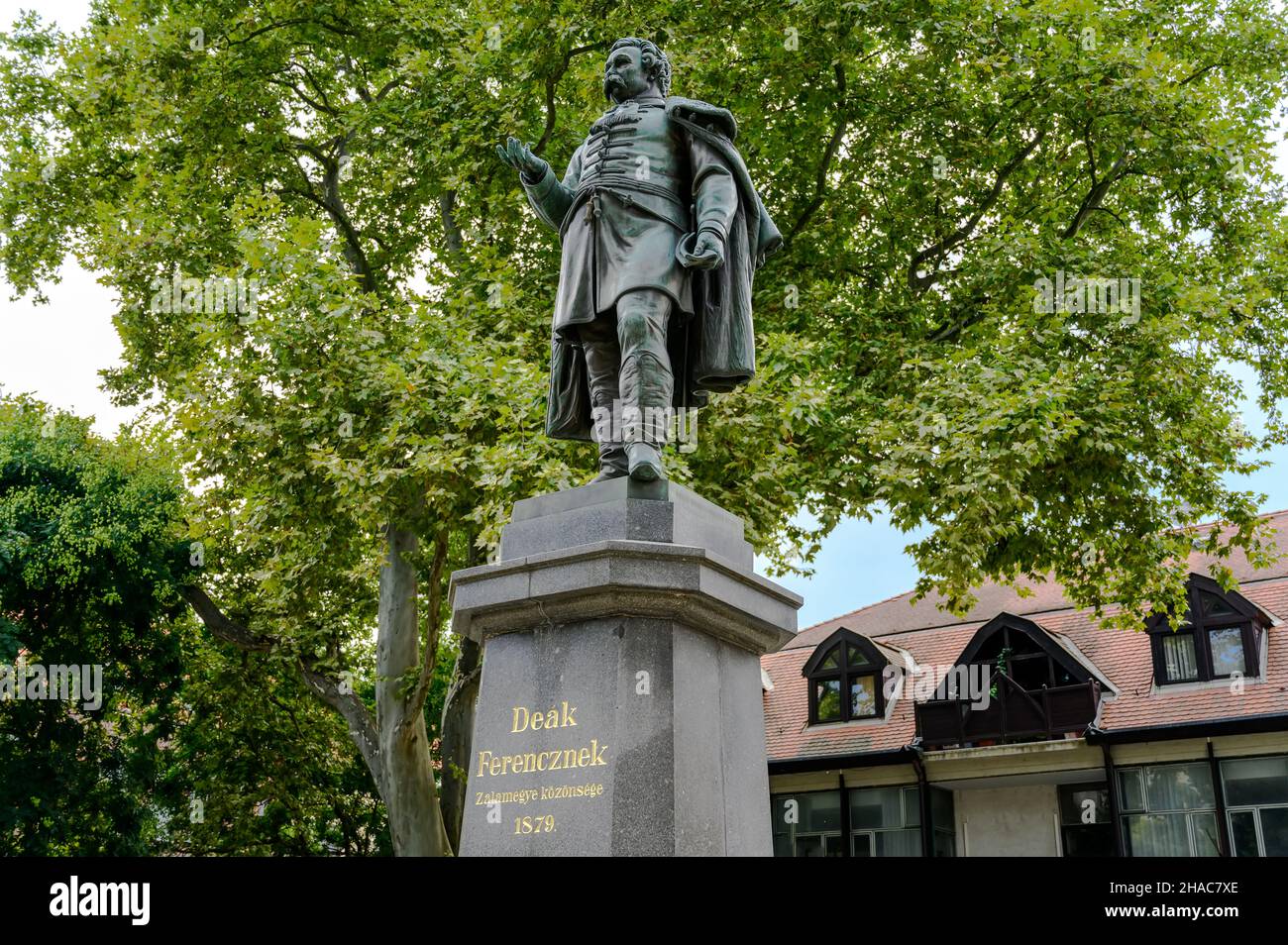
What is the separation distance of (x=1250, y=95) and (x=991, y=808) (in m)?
13.0

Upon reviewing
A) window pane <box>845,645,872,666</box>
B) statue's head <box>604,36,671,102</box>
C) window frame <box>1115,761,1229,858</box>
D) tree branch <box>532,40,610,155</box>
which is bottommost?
window frame <box>1115,761,1229,858</box>

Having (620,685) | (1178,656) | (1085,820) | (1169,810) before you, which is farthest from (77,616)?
(1178,656)

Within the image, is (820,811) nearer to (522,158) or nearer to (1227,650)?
(1227,650)

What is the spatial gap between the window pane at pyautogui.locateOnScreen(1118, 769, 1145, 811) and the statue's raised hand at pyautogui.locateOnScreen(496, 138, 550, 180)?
1801 centimetres

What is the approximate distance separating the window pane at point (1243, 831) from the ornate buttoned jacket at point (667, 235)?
55.8 feet

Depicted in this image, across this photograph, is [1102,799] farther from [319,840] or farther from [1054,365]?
[319,840]

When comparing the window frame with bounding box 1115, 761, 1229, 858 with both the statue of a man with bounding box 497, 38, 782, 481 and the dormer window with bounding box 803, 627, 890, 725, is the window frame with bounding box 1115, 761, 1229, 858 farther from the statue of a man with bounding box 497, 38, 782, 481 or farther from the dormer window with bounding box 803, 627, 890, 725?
the statue of a man with bounding box 497, 38, 782, 481

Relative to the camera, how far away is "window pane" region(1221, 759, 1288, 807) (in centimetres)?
2009

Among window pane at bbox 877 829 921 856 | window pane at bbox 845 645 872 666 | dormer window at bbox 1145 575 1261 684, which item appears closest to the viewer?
dormer window at bbox 1145 575 1261 684

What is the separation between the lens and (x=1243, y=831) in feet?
66.6

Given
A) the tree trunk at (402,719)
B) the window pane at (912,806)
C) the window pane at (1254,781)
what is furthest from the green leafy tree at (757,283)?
the window pane at (912,806)

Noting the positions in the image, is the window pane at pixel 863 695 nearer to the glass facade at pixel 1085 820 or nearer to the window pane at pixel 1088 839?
the glass facade at pixel 1085 820

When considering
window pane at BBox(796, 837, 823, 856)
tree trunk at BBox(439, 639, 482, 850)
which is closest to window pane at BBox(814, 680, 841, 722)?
window pane at BBox(796, 837, 823, 856)
